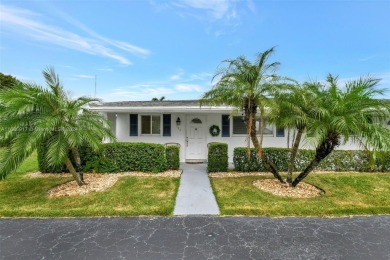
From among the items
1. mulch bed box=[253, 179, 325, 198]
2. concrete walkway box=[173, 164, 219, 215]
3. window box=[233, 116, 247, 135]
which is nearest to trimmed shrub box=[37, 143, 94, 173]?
concrete walkway box=[173, 164, 219, 215]

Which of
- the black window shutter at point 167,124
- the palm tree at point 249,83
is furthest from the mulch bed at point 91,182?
the palm tree at point 249,83

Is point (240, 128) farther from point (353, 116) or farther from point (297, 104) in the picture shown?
point (353, 116)

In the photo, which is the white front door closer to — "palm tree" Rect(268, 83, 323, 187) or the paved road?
"palm tree" Rect(268, 83, 323, 187)

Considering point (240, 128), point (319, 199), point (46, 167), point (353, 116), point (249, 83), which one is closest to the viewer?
point (353, 116)

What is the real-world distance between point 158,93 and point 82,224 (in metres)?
33.1

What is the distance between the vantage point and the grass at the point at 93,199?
5.19m

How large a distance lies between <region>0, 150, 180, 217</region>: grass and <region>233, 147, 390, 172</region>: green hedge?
10.1 ft

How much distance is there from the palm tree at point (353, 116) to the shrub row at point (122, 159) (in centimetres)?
581

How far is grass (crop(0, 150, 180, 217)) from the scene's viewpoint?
519cm

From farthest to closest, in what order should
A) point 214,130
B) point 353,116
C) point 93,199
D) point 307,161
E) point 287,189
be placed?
point 214,130 < point 307,161 < point 287,189 < point 93,199 < point 353,116

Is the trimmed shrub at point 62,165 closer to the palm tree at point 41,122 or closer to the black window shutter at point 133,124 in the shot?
the palm tree at point 41,122

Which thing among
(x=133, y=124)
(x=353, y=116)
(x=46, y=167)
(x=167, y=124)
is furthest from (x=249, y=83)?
(x=46, y=167)

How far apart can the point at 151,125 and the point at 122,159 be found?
3.16 meters

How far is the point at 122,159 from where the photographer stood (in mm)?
9094
